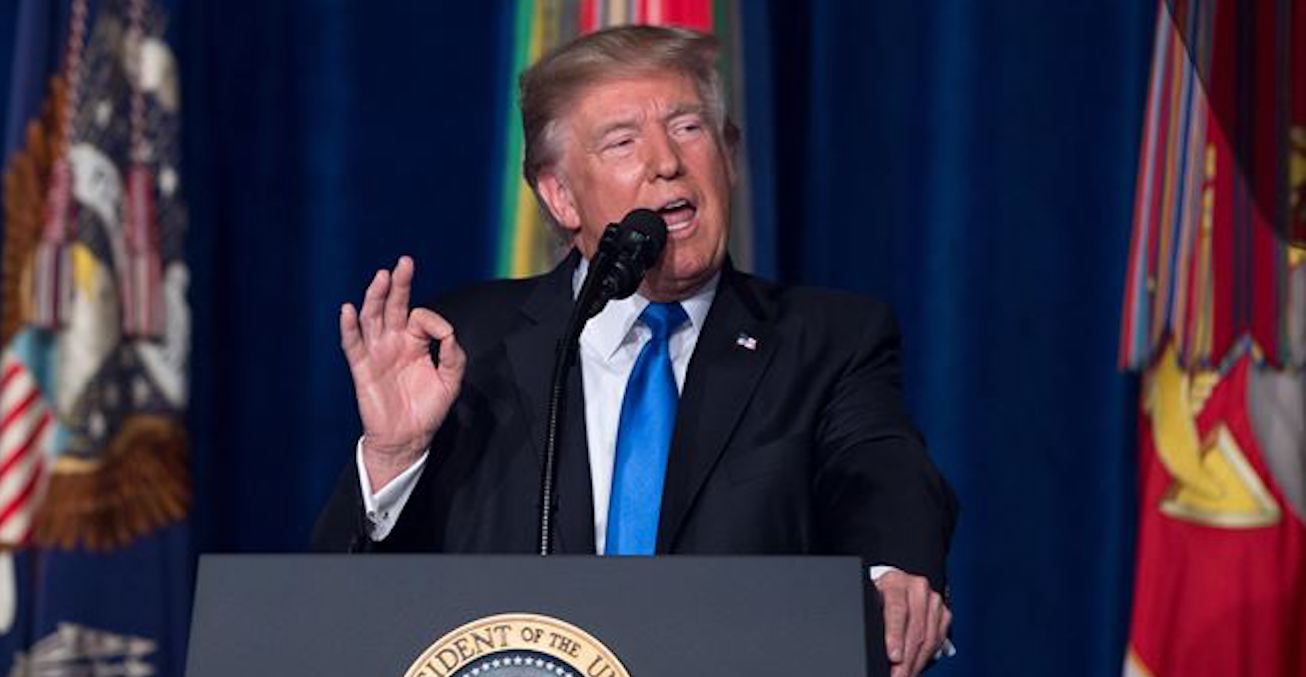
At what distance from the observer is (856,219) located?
355 cm

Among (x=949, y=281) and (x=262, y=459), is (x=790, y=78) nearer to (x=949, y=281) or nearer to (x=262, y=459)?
(x=949, y=281)

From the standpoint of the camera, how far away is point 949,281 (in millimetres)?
3451

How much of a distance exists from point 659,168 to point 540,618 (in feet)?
2.67

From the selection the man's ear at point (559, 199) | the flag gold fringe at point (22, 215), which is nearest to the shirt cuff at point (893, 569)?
the man's ear at point (559, 199)

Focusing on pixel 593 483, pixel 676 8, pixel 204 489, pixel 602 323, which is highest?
pixel 676 8

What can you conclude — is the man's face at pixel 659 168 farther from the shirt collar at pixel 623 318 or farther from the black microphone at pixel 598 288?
the black microphone at pixel 598 288

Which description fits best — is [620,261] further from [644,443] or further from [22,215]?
[22,215]

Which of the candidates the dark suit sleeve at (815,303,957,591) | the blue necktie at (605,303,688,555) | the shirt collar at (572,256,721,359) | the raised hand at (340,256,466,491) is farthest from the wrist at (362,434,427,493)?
the dark suit sleeve at (815,303,957,591)

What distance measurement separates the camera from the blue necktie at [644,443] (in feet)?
6.95

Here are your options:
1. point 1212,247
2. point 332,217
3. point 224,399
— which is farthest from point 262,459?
point 1212,247

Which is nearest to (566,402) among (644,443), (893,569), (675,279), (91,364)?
(644,443)

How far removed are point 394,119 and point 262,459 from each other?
26.5 inches

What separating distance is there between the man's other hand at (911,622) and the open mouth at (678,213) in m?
0.55

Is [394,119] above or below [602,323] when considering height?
above
